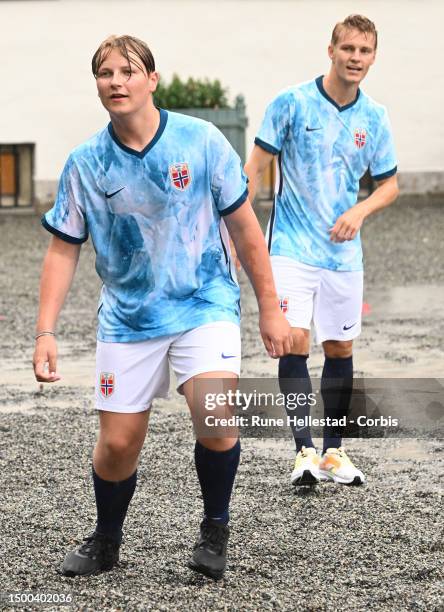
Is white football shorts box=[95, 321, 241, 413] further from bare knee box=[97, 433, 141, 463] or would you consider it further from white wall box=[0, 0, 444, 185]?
white wall box=[0, 0, 444, 185]

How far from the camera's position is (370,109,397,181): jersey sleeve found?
6.02m

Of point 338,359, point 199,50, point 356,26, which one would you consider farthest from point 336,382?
point 199,50

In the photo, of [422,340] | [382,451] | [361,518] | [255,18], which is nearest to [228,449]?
[361,518]

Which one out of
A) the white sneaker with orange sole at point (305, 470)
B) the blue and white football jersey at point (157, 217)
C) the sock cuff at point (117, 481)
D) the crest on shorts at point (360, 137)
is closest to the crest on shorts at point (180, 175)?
the blue and white football jersey at point (157, 217)

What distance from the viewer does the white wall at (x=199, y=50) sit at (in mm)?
20797

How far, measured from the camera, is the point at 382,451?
635cm

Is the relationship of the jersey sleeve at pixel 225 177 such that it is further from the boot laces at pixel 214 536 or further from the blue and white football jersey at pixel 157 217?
the boot laces at pixel 214 536

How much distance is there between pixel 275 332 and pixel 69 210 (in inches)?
28.5

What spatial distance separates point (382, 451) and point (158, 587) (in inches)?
89.9

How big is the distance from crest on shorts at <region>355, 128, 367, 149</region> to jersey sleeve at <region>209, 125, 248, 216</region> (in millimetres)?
1735

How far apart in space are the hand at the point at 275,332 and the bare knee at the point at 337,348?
1.77 m

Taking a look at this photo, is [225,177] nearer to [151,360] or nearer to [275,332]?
[275,332]

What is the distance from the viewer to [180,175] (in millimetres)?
4211

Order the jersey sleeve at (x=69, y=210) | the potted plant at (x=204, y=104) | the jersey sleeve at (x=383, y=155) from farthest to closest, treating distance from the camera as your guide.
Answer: the potted plant at (x=204, y=104) → the jersey sleeve at (x=383, y=155) → the jersey sleeve at (x=69, y=210)
